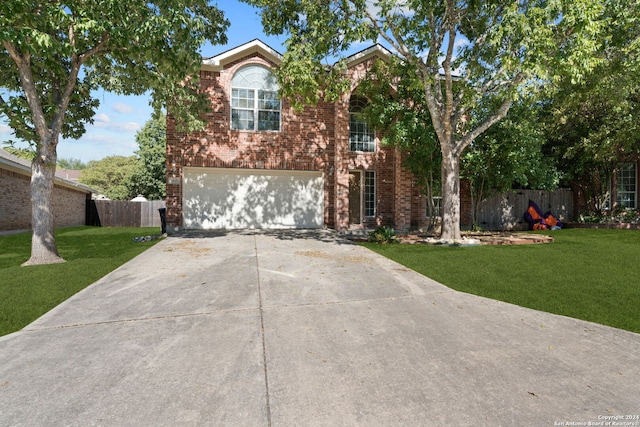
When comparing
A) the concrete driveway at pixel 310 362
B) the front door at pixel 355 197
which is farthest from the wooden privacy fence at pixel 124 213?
the concrete driveway at pixel 310 362

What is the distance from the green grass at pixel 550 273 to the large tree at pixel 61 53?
21.8 ft

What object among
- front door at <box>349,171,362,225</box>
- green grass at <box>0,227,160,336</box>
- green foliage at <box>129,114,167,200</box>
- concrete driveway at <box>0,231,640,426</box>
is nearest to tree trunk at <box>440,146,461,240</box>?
front door at <box>349,171,362,225</box>

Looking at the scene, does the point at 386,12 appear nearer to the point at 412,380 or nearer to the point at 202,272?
the point at 202,272

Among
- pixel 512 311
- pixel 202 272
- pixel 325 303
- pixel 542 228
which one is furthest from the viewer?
pixel 542 228

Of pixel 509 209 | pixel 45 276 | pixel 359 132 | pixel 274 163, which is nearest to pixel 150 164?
pixel 274 163

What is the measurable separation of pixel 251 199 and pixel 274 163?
5.59 feet

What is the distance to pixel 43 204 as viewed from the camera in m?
7.01

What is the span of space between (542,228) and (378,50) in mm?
10377

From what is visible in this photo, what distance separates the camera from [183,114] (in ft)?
33.6

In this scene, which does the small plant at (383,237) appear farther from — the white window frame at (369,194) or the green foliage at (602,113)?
the green foliage at (602,113)

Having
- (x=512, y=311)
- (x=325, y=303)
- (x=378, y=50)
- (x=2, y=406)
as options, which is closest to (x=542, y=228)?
(x=378, y=50)

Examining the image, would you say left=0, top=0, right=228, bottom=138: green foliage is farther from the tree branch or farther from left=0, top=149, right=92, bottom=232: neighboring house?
left=0, top=149, right=92, bottom=232: neighboring house

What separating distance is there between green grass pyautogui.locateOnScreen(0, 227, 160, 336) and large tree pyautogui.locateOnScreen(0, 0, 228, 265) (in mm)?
808

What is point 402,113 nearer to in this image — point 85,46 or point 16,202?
point 85,46
